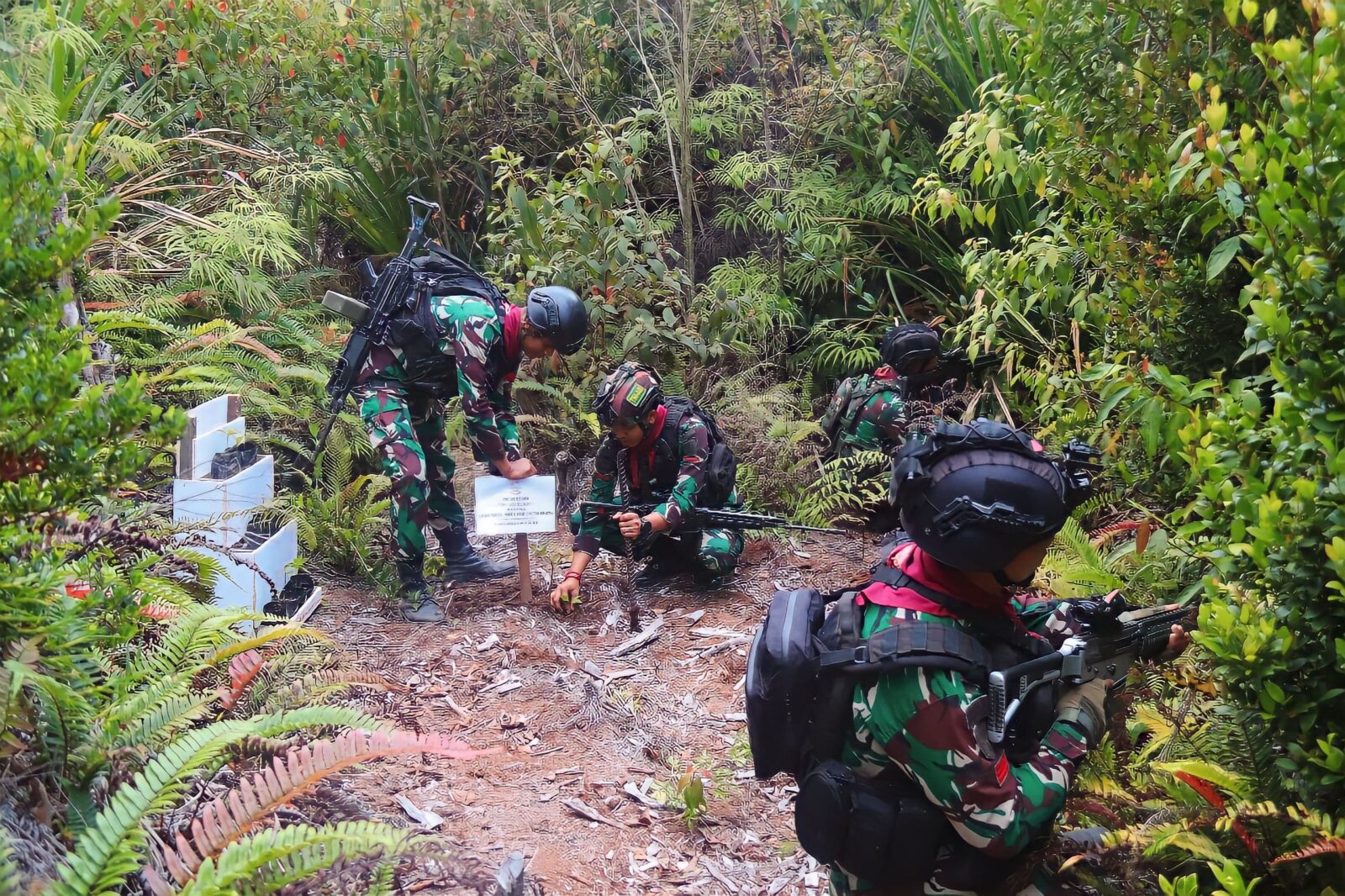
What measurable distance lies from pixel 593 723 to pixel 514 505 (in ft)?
4.36

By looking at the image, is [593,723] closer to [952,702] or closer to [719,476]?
[719,476]

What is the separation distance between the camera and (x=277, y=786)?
2.49 metres

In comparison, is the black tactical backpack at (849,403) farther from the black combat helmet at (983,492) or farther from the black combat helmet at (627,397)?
the black combat helmet at (983,492)

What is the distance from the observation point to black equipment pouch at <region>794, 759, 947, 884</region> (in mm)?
2449

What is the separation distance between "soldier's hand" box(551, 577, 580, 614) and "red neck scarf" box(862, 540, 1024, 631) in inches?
114

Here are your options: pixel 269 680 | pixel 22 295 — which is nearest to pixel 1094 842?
pixel 269 680

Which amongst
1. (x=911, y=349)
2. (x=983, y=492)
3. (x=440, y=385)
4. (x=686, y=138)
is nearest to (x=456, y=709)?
(x=440, y=385)

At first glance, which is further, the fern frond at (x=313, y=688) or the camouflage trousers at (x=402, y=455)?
the camouflage trousers at (x=402, y=455)

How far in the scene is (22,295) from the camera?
230cm

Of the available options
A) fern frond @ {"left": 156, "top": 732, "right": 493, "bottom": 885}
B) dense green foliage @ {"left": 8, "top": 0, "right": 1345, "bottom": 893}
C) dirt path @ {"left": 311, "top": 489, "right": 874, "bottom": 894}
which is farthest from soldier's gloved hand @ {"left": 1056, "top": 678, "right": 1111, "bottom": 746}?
fern frond @ {"left": 156, "top": 732, "right": 493, "bottom": 885}

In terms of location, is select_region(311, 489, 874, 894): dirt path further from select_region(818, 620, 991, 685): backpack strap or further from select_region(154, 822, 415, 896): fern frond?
select_region(818, 620, 991, 685): backpack strap

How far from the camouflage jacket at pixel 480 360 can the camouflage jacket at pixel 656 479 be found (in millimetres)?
546

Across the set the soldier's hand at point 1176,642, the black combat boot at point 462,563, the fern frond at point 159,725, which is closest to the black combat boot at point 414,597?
the black combat boot at point 462,563

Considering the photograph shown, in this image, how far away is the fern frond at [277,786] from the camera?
2359 millimetres
